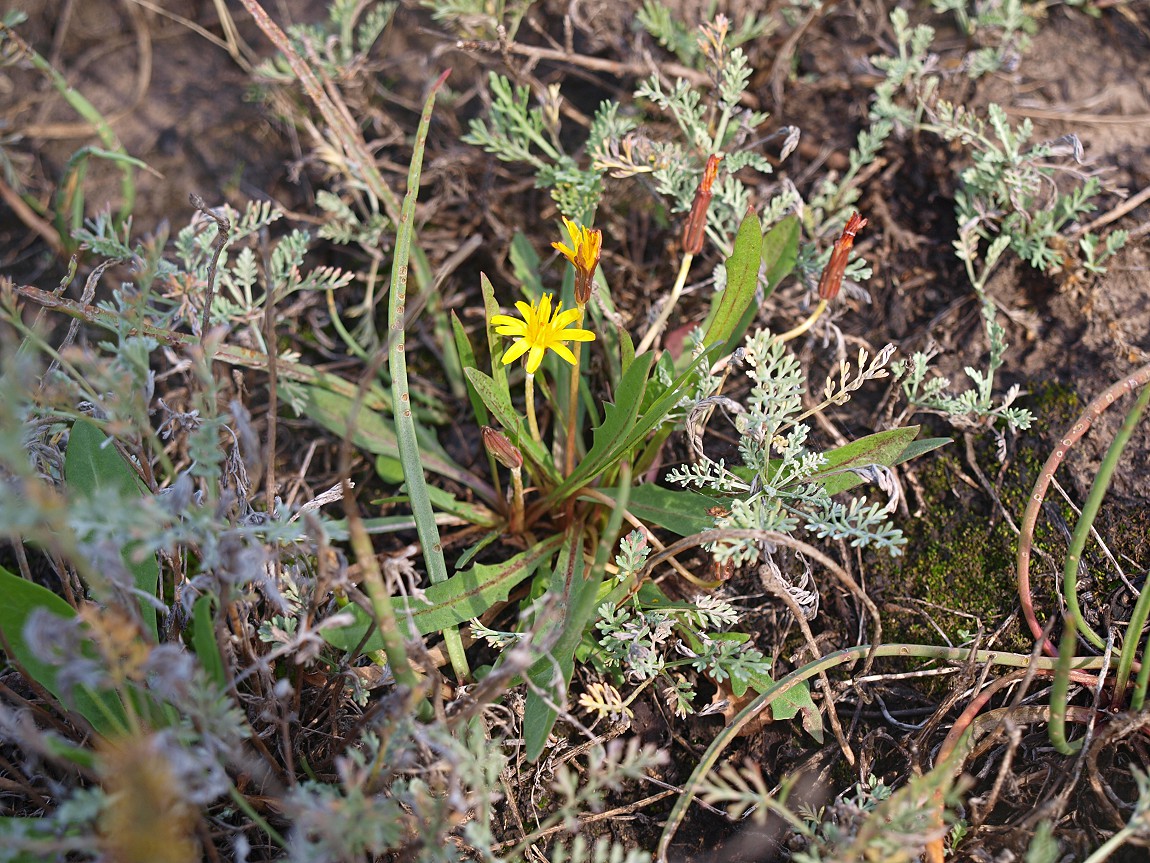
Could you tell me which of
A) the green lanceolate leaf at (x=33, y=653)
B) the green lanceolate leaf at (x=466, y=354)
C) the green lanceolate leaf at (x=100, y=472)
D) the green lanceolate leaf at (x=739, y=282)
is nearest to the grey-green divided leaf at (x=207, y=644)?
the green lanceolate leaf at (x=33, y=653)

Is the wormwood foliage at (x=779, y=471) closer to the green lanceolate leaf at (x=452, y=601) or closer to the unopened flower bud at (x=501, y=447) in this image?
the unopened flower bud at (x=501, y=447)

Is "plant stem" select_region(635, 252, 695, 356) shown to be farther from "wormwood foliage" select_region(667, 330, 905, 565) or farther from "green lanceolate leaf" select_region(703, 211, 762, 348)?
"wormwood foliage" select_region(667, 330, 905, 565)

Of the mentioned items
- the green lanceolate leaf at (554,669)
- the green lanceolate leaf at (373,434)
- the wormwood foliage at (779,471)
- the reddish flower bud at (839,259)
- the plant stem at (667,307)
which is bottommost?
the green lanceolate leaf at (554,669)

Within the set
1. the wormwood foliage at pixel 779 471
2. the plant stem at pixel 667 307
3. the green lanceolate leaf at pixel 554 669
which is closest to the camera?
the green lanceolate leaf at pixel 554 669

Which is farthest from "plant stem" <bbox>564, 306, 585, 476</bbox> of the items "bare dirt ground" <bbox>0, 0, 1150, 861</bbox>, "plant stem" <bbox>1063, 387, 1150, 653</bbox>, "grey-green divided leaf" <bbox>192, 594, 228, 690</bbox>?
"plant stem" <bbox>1063, 387, 1150, 653</bbox>

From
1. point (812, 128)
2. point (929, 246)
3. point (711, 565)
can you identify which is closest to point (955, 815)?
point (711, 565)

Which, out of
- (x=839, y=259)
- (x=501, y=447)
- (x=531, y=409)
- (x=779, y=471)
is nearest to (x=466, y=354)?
(x=531, y=409)

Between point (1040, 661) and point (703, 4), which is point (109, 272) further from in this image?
point (1040, 661)
